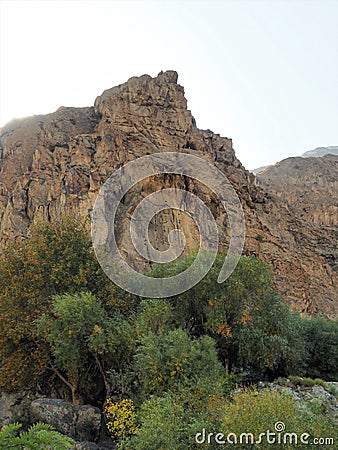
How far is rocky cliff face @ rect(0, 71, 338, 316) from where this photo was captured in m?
37.8

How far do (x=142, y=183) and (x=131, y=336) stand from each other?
22117 millimetres

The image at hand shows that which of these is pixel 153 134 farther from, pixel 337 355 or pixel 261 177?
pixel 261 177

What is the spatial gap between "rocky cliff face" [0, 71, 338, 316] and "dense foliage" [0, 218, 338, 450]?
14641 millimetres

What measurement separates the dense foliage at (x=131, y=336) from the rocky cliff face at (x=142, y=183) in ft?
48.0

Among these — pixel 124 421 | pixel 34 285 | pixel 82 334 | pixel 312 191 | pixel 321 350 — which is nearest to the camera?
pixel 124 421

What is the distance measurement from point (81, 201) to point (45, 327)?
2174 cm

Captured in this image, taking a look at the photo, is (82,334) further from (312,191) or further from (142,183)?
(312,191)

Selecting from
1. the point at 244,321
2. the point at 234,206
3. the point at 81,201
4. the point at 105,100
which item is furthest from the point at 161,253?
the point at 105,100

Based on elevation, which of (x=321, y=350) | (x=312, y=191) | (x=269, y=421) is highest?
(x=312, y=191)

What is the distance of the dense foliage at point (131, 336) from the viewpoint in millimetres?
13805

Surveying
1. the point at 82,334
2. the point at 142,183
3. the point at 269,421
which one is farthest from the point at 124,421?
the point at 142,183

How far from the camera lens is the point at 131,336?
15680 millimetres

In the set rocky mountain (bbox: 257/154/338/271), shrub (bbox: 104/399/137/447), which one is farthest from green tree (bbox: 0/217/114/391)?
rocky mountain (bbox: 257/154/338/271)

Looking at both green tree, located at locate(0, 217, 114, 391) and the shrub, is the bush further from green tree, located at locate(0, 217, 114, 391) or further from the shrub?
green tree, located at locate(0, 217, 114, 391)
